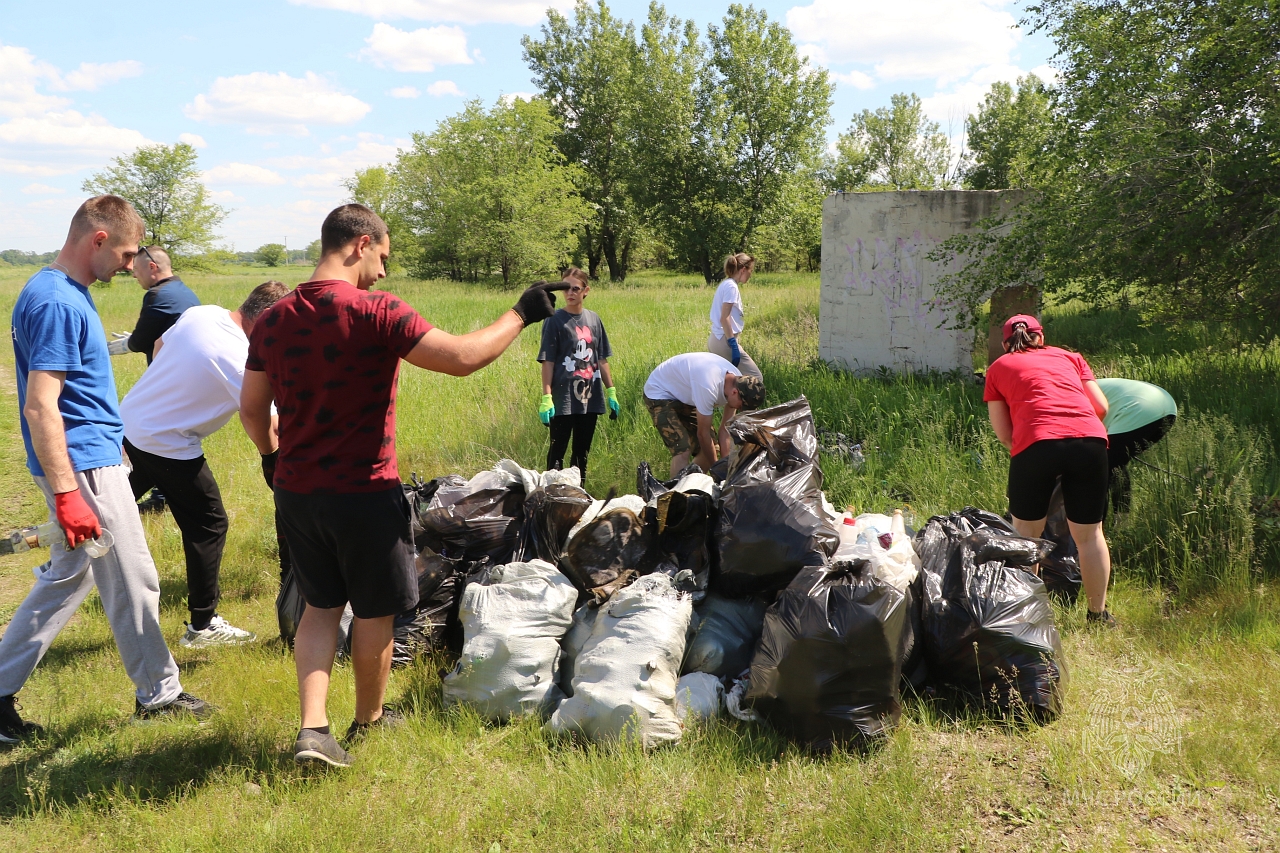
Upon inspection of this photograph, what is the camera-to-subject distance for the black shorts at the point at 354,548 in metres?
2.61

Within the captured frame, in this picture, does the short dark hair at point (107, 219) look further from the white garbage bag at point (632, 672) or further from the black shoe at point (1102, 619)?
the black shoe at point (1102, 619)

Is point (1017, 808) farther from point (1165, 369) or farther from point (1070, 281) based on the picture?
point (1165, 369)

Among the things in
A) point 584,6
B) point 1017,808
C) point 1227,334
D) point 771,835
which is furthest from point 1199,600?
point 584,6

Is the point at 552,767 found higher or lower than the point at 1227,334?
lower

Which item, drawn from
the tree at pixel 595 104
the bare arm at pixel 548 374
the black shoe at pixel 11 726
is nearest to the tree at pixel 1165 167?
the bare arm at pixel 548 374

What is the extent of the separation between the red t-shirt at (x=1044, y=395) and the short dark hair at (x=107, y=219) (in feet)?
12.3

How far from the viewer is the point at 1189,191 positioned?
588cm

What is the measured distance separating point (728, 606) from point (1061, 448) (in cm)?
169

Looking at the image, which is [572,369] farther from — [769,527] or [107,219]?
[107,219]

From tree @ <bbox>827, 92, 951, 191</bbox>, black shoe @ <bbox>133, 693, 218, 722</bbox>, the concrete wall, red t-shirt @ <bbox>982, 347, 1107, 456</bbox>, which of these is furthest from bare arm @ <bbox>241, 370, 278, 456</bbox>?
tree @ <bbox>827, 92, 951, 191</bbox>

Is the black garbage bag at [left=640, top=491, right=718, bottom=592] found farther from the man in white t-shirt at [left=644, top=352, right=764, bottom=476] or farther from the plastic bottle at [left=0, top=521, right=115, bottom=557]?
the plastic bottle at [left=0, top=521, right=115, bottom=557]

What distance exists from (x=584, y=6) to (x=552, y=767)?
41619mm

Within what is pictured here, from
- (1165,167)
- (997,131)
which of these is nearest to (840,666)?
(1165,167)

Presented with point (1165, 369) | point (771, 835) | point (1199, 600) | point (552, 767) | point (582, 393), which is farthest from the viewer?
point (1165, 369)
